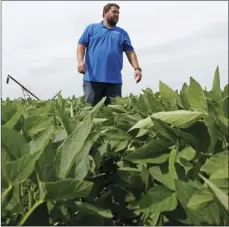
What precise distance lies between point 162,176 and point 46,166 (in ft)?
0.99

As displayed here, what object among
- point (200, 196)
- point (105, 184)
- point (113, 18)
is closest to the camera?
point (200, 196)

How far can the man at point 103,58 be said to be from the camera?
607cm

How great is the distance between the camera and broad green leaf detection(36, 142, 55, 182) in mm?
974

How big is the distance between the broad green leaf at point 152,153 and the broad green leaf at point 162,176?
27 millimetres

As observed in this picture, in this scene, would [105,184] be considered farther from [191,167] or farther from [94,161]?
[191,167]

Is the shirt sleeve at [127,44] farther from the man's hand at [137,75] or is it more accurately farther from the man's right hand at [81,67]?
the man's right hand at [81,67]

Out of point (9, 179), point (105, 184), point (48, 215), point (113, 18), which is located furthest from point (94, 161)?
point (113, 18)

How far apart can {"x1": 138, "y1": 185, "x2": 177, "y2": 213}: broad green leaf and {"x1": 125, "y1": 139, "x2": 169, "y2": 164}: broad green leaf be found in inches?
4.2

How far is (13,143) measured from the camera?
1037 mm

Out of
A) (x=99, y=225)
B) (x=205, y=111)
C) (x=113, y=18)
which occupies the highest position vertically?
(x=113, y=18)

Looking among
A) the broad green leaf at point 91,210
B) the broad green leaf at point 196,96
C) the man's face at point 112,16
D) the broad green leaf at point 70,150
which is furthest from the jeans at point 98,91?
the broad green leaf at point 91,210

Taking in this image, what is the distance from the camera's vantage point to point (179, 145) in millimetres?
1153

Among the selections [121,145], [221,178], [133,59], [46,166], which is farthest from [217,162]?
[133,59]

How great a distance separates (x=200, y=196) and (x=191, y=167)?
21 cm
